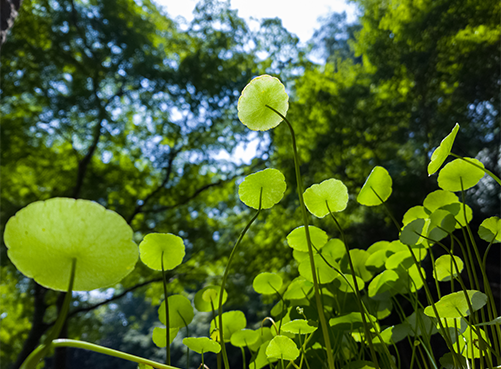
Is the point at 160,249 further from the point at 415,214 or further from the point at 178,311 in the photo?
the point at 415,214

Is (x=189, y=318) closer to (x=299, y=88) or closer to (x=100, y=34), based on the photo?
(x=299, y=88)

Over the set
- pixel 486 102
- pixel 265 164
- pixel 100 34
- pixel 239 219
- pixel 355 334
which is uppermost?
pixel 100 34

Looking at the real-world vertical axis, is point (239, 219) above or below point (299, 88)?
below

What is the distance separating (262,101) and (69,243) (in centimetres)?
13

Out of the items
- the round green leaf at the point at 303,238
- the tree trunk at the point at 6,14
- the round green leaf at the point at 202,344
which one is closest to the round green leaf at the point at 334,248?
the round green leaf at the point at 303,238

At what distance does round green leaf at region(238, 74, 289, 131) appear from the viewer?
178mm

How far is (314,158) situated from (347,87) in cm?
88

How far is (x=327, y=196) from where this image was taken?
0.21 m

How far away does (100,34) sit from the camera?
117 inches

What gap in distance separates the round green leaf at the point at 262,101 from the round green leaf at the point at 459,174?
0.43 ft

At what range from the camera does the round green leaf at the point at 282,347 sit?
0.59 feet

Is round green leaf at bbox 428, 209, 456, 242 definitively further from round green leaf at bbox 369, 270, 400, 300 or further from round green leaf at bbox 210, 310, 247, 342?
round green leaf at bbox 210, 310, 247, 342

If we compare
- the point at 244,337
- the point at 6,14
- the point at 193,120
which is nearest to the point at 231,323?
the point at 244,337

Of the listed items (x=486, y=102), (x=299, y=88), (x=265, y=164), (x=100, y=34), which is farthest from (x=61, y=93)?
(x=486, y=102)
